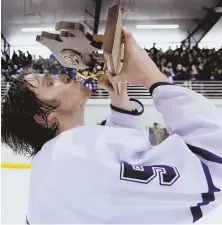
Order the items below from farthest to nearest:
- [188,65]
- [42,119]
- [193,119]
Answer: [188,65] < [42,119] < [193,119]

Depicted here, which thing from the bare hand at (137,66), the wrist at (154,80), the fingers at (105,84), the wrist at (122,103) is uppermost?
the bare hand at (137,66)

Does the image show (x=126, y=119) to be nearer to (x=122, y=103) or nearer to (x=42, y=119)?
(x=122, y=103)

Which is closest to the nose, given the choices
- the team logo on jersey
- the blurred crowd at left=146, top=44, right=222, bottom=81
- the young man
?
the young man

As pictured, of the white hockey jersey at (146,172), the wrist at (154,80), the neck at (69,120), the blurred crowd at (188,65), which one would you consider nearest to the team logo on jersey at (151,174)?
the white hockey jersey at (146,172)

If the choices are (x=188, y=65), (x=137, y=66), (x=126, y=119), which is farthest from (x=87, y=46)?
(x=188, y=65)

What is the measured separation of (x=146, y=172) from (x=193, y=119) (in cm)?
9

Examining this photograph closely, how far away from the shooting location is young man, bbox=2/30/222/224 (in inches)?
21.2

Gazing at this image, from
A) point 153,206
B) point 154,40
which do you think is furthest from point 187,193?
point 154,40

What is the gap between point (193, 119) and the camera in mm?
533

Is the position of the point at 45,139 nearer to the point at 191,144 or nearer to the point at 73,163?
the point at 73,163

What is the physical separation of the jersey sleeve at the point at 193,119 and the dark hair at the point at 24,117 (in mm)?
249

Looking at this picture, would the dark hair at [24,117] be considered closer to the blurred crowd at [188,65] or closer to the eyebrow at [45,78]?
the eyebrow at [45,78]

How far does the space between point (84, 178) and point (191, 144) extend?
0.48 ft

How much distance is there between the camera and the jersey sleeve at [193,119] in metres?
0.53
